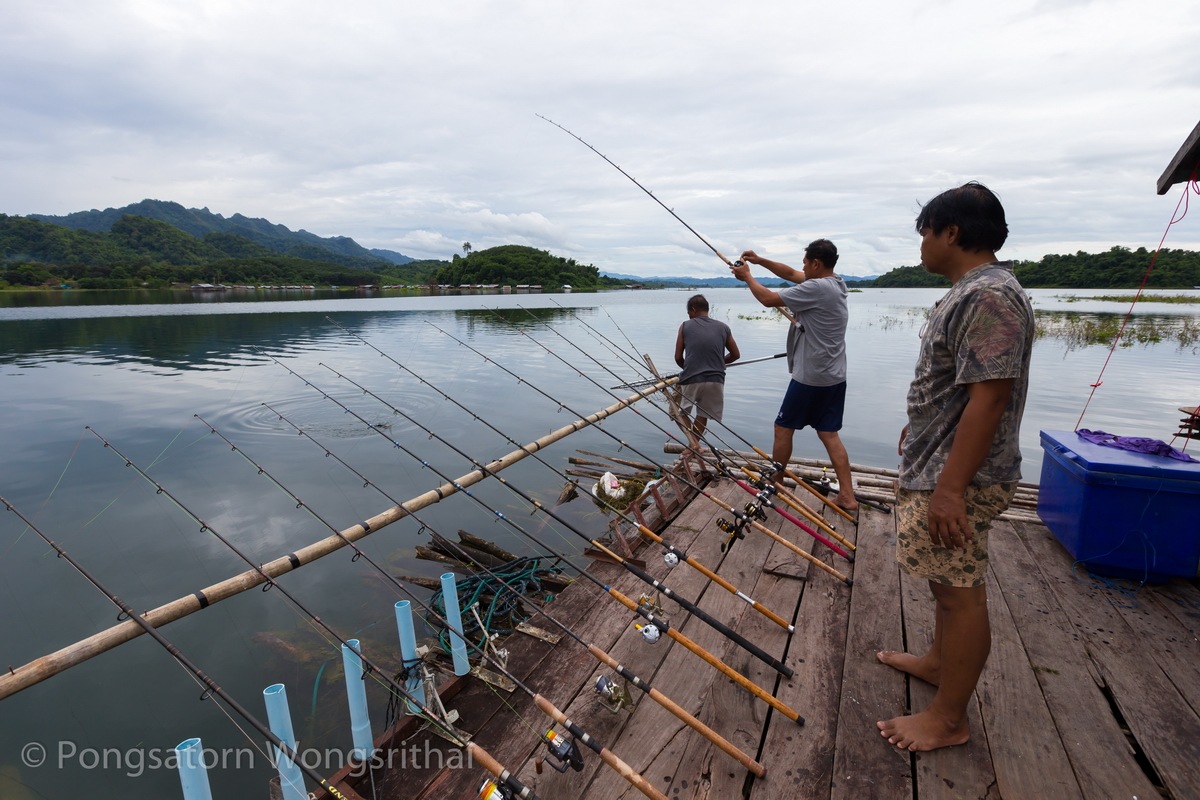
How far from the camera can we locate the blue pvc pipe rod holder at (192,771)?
6.26ft

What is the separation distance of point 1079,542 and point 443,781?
4.46 m

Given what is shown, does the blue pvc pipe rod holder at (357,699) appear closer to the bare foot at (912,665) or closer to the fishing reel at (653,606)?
the fishing reel at (653,606)

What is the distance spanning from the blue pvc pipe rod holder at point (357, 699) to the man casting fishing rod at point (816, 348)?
3.73m

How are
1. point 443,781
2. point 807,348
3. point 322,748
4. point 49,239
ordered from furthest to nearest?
point 49,239 → point 807,348 → point 322,748 → point 443,781

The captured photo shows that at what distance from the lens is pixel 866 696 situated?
2.73 metres

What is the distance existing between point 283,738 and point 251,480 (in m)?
8.15

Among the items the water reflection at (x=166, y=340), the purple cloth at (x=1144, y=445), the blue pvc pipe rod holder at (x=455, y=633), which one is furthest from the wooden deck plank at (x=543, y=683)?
the water reflection at (x=166, y=340)

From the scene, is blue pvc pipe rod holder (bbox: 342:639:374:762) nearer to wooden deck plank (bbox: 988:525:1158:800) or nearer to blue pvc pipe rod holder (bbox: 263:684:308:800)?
blue pvc pipe rod holder (bbox: 263:684:308:800)

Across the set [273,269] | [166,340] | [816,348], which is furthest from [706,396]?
[273,269]

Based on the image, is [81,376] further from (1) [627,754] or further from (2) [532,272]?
(2) [532,272]

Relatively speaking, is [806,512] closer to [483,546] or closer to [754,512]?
[754,512]

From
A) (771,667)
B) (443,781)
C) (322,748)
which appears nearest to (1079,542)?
(771,667)

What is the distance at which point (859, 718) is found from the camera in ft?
8.50

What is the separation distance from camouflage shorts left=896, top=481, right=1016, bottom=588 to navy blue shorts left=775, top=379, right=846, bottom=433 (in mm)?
2523
